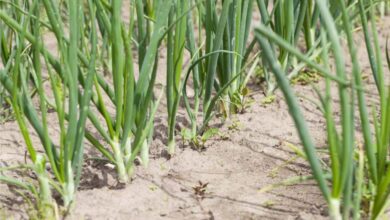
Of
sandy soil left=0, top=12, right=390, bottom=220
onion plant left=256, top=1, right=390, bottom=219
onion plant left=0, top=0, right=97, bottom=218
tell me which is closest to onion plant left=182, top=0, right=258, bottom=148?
sandy soil left=0, top=12, right=390, bottom=220

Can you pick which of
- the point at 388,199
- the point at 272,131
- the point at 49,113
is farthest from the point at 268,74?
the point at 388,199

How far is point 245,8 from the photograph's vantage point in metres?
1.94

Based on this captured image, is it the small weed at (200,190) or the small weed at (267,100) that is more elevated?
the small weed at (267,100)

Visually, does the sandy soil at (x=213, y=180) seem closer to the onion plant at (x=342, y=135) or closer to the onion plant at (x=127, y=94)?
→ the onion plant at (x=127, y=94)

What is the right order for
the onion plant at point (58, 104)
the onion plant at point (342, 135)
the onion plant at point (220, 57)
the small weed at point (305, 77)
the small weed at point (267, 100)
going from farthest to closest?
the small weed at point (305, 77) → the small weed at point (267, 100) → the onion plant at point (220, 57) → the onion plant at point (58, 104) → the onion plant at point (342, 135)

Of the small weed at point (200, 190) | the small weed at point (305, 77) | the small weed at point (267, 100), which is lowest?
the small weed at point (200, 190)

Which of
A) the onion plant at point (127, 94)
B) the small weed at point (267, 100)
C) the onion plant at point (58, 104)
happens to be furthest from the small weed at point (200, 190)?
the small weed at point (267, 100)

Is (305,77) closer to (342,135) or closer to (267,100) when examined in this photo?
(267,100)

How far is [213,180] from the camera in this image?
65.9 inches

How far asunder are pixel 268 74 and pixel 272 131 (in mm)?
278

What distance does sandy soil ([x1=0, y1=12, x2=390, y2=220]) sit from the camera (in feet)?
4.98

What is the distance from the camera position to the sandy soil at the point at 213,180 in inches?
59.7

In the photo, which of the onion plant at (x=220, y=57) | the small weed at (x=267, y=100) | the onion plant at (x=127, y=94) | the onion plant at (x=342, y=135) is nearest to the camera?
the onion plant at (x=342, y=135)

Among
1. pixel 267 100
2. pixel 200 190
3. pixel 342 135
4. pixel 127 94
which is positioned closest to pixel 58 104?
pixel 127 94
